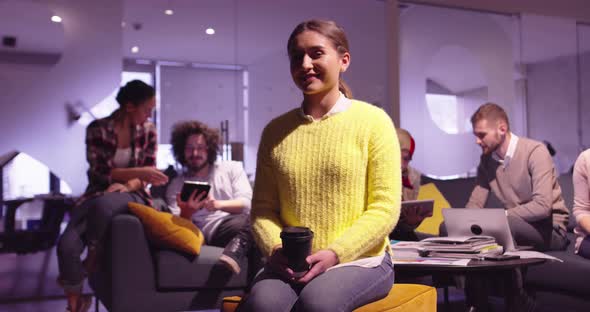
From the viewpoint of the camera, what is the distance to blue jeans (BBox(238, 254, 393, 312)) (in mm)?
1647

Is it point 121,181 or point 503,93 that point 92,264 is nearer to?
point 121,181

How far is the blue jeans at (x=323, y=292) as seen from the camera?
1.65 metres

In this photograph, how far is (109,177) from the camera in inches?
148

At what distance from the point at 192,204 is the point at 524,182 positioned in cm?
192

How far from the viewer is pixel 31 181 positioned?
489 centimetres

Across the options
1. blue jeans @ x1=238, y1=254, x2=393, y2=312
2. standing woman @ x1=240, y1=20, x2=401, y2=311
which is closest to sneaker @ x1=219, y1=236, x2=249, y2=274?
standing woman @ x1=240, y1=20, x2=401, y2=311

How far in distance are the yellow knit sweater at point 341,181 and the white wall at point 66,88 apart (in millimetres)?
3480

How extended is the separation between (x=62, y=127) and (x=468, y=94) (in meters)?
4.06

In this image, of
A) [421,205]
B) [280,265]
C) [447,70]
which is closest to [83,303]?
[421,205]

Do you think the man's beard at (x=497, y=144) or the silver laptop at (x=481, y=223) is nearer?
the silver laptop at (x=481, y=223)

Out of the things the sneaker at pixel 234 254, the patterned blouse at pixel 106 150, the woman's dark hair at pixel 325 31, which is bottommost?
the sneaker at pixel 234 254

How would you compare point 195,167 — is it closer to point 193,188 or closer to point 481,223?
point 193,188

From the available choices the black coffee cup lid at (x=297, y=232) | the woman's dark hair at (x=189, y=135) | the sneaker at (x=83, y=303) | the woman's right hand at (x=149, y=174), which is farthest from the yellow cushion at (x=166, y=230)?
the black coffee cup lid at (x=297, y=232)

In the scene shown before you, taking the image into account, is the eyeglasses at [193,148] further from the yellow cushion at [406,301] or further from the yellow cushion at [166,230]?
the yellow cushion at [406,301]
